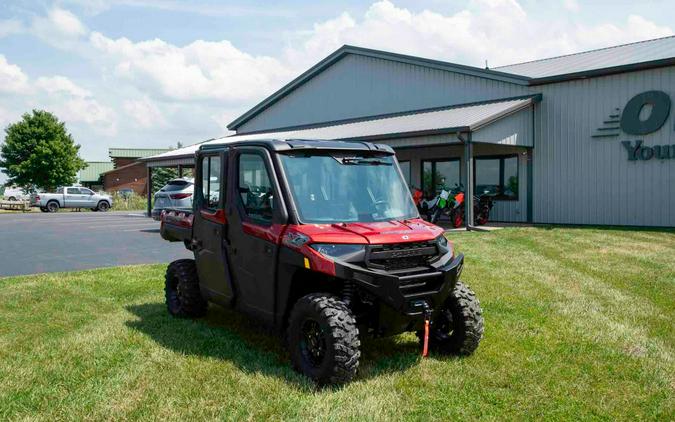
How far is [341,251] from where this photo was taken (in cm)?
478

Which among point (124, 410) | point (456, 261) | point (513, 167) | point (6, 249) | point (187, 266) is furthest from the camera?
point (513, 167)

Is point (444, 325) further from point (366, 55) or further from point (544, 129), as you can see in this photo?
point (366, 55)

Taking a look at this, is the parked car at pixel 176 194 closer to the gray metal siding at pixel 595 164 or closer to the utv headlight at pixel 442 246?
the gray metal siding at pixel 595 164

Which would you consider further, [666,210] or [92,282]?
[666,210]

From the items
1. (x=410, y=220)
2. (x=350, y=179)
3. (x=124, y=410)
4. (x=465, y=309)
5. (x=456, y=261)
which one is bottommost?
(x=124, y=410)

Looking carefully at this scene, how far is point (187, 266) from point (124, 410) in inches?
110

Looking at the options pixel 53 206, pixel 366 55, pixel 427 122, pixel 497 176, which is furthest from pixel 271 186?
pixel 53 206

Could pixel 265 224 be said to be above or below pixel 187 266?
above

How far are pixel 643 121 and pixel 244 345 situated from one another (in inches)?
609

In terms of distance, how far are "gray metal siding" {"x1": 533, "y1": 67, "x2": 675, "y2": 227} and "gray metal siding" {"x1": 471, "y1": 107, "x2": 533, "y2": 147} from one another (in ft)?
1.50

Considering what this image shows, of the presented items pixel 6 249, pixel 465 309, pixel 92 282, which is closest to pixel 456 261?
pixel 465 309

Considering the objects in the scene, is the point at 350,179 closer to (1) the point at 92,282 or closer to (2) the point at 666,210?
(1) the point at 92,282

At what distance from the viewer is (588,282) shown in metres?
9.29

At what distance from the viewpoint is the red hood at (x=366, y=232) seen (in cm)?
483
